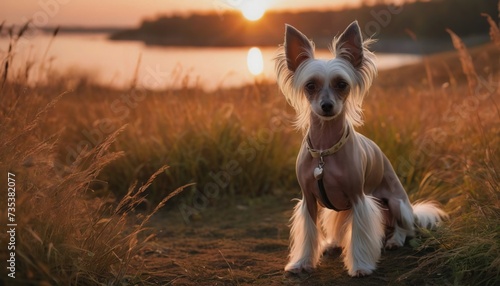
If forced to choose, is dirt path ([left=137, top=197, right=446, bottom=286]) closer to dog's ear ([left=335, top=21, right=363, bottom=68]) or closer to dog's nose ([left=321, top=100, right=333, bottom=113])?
dog's nose ([left=321, top=100, right=333, bottom=113])

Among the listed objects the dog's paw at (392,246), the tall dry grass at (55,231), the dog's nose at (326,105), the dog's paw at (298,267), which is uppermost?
the dog's nose at (326,105)

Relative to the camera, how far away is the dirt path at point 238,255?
3.79m

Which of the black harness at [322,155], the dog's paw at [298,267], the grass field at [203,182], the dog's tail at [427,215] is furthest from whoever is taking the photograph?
the dog's tail at [427,215]

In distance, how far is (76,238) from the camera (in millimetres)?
3334

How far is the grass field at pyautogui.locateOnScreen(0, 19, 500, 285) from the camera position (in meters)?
3.28

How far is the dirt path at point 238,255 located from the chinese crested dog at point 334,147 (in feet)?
0.45

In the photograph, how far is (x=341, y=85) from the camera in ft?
11.9

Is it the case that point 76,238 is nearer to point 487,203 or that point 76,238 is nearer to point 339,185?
point 339,185

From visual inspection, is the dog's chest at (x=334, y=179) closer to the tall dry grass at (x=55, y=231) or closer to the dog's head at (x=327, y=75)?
the dog's head at (x=327, y=75)

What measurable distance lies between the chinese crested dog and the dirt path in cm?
14

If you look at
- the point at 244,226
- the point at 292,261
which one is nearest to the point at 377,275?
the point at 292,261

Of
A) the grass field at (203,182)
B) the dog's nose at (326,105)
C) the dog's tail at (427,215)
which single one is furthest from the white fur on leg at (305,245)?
the dog's tail at (427,215)

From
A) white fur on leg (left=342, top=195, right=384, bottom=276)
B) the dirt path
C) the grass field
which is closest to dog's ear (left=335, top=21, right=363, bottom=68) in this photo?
white fur on leg (left=342, top=195, right=384, bottom=276)

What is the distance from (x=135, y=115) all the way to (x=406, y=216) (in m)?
4.12
